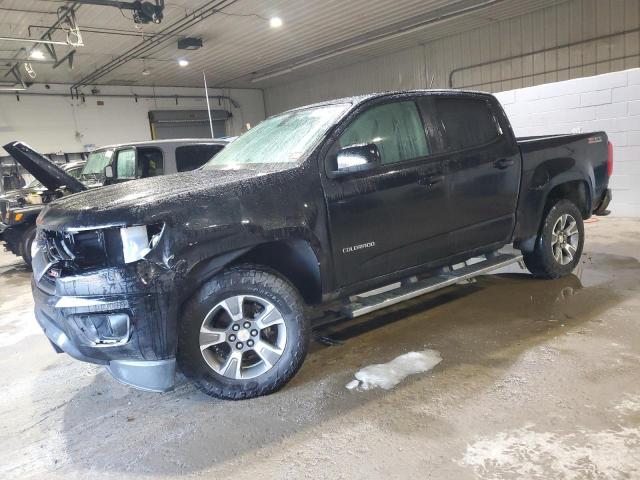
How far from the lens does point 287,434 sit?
2.65m

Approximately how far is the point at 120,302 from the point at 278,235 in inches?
37.5

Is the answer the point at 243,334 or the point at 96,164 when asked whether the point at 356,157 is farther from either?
the point at 96,164

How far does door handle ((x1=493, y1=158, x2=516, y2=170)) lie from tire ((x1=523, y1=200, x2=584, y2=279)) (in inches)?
31.3

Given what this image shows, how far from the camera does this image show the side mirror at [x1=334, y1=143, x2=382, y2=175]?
10.3 ft

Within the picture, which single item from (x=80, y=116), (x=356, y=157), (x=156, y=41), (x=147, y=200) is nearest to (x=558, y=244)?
(x=356, y=157)

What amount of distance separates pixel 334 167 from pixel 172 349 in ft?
4.89

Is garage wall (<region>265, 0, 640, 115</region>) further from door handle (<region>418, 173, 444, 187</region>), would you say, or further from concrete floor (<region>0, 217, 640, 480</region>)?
door handle (<region>418, 173, 444, 187</region>)

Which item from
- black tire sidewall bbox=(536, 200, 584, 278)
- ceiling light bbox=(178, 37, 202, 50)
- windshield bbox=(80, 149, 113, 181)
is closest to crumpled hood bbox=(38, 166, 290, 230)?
black tire sidewall bbox=(536, 200, 584, 278)

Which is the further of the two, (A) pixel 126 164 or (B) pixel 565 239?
(A) pixel 126 164

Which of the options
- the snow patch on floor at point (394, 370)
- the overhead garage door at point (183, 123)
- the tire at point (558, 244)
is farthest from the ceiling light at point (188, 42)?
the snow patch on floor at point (394, 370)

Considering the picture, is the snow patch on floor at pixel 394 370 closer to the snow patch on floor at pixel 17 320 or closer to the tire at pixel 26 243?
the snow patch on floor at pixel 17 320

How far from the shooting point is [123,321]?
8.50 ft

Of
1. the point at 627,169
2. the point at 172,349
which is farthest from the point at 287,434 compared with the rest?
the point at 627,169

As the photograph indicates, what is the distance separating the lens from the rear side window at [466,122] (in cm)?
386
